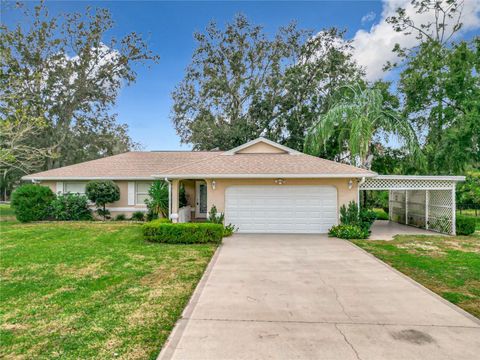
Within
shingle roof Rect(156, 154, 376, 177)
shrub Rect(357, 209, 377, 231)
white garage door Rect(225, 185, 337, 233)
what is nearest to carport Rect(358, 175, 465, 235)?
shrub Rect(357, 209, 377, 231)

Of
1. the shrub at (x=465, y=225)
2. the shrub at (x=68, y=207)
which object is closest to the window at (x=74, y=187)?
the shrub at (x=68, y=207)

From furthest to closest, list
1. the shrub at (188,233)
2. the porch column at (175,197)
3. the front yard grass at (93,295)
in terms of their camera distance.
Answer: the porch column at (175,197), the shrub at (188,233), the front yard grass at (93,295)

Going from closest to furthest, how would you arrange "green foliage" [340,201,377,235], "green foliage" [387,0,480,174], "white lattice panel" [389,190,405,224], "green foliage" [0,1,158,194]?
"green foliage" [340,201,377,235]
"white lattice panel" [389,190,405,224]
"green foliage" [387,0,480,174]
"green foliage" [0,1,158,194]

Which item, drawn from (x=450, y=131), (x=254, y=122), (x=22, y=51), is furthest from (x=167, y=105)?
(x=450, y=131)

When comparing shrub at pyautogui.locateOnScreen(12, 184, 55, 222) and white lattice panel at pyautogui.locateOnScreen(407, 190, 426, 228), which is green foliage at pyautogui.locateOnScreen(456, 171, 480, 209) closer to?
white lattice panel at pyautogui.locateOnScreen(407, 190, 426, 228)

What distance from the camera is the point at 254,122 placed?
1010 inches

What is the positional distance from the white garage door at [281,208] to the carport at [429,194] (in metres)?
1.98

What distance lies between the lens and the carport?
13.1 metres

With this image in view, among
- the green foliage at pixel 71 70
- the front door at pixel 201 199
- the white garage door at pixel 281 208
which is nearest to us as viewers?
the white garage door at pixel 281 208

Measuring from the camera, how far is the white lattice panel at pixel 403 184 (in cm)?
1324

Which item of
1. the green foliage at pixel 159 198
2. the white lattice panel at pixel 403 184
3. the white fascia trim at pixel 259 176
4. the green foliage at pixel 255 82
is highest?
the green foliage at pixel 255 82

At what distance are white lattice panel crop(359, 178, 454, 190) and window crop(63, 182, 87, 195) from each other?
623 inches

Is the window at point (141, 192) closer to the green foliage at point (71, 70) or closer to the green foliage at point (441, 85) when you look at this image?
the green foliage at point (71, 70)

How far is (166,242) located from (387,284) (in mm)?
7395
